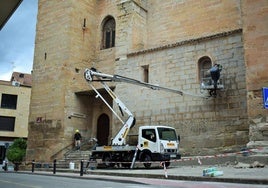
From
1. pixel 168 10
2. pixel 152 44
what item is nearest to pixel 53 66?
pixel 152 44

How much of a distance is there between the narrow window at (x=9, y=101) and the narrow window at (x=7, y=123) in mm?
1195

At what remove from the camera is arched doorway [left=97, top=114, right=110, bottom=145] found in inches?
814

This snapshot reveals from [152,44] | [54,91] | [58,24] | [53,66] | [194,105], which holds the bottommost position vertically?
[194,105]

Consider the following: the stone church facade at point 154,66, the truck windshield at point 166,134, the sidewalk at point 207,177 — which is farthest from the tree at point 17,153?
the truck windshield at point 166,134

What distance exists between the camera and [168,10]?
19984 mm

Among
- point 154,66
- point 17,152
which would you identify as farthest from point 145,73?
point 17,152

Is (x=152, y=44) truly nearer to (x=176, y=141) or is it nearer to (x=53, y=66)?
(x=53, y=66)

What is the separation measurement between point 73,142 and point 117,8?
27.9 ft

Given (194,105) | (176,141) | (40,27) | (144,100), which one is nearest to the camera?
(176,141)

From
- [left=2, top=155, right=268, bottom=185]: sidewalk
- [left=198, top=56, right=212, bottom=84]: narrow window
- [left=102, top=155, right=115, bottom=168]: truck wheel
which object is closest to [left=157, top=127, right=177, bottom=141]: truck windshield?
[left=2, top=155, right=268, bottom=185]: sidewalk

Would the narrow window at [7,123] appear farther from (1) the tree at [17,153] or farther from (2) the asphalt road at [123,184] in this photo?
(2) the asphalt road at [123,184]

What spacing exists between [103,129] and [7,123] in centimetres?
1567

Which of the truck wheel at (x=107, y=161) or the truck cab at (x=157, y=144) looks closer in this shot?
the truck cab at (x=157, y=144)

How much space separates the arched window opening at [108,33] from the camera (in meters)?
21.6
